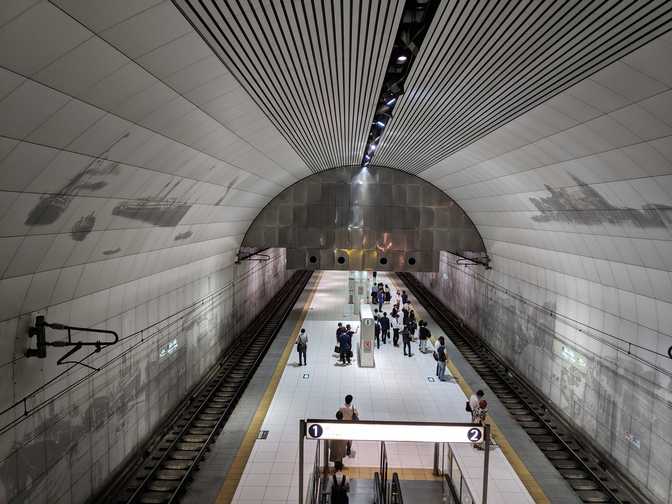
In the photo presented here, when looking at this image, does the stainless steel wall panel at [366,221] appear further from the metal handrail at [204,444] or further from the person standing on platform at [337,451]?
the person standing on platform at [337,451]

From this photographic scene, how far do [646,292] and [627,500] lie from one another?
10.7 feet

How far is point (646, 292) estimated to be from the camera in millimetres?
7695

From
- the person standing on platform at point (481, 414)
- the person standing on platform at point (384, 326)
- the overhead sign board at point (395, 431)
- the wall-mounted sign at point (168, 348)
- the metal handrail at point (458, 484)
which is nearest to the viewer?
the overhead sign board at point (395, 431)

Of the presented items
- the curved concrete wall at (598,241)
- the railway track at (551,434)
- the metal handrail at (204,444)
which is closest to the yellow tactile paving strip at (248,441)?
the metal handrail at (204,444)

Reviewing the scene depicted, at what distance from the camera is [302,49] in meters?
5.45

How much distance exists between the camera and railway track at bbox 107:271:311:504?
7695mm

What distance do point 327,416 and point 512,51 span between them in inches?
314

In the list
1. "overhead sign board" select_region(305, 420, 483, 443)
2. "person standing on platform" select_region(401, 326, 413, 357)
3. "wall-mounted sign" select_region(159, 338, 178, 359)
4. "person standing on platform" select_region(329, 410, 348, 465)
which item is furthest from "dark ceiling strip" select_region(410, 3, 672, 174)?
"person standing on platform" select_region(401, 326, 413, 357)

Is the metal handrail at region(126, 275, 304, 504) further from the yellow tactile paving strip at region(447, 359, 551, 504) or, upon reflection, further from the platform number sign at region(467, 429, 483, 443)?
the yellow tactile paving strip at region(447, 359, 551, 504)

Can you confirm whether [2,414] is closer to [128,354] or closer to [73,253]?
[73,253]

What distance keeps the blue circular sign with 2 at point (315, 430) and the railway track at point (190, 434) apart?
3276mm

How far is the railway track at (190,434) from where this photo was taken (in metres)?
7.70

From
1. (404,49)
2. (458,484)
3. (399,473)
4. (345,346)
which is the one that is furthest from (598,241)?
(345,346)

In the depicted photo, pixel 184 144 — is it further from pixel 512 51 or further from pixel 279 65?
pixel 512 51
